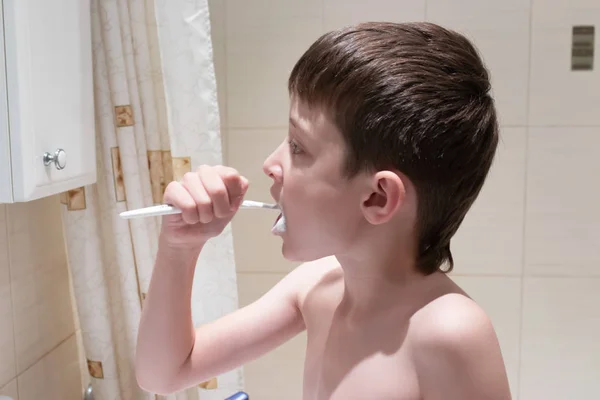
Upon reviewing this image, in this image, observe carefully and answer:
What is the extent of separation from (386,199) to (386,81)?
0.13 m

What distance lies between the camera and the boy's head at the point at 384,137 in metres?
0.63

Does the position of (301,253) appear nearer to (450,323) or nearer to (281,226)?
(281,226)

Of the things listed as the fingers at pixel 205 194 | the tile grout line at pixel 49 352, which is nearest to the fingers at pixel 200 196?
the fingers at pixel 205 194

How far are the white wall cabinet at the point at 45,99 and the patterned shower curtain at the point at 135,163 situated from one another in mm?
75

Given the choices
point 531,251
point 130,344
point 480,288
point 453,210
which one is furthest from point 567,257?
point 130,344

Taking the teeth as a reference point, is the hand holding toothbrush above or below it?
above

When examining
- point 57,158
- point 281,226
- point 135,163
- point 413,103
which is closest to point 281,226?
point 281,226

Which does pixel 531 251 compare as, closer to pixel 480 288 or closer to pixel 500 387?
pixel 480 288

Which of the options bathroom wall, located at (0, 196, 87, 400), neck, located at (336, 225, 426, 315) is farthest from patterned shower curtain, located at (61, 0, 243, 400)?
neck, located at (336, 225, 426, 315)

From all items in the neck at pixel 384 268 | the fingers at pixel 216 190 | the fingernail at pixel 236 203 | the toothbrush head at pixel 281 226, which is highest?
the fingers at pixel 216 190

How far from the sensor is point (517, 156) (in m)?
1.45

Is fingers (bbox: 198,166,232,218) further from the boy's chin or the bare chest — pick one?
the bare chest

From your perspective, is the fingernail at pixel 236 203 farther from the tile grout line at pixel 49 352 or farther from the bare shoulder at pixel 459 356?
the tile grout line at pixel 49 352

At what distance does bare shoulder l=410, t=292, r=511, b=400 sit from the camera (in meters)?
0.61
